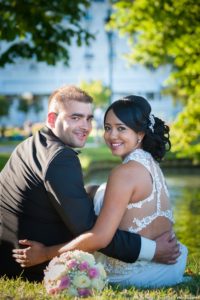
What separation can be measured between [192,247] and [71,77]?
6835 centimetres

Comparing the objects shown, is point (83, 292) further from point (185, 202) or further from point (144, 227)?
point (185, 202)

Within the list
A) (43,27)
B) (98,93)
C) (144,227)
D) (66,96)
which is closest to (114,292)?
(144,227)

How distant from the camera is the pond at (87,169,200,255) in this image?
1348 centimetres

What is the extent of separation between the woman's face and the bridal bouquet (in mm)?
999

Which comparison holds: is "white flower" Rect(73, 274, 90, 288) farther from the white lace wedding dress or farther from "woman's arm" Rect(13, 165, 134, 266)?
the white lace wedding dress

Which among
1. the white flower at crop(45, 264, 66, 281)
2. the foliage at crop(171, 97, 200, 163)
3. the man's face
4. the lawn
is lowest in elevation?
the foliage at crop(171, 97, 200, 163)

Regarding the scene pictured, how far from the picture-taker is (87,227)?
4.93m

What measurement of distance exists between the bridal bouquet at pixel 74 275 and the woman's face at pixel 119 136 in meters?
1.00

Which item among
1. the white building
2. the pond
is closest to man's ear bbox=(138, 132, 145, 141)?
the pond

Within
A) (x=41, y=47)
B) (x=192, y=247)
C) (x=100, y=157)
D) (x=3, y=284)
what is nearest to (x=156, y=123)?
(x=3, y=284)

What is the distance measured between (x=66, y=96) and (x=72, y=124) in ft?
0.70

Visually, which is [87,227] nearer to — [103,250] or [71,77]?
[103,250]

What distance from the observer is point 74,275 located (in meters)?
4.62

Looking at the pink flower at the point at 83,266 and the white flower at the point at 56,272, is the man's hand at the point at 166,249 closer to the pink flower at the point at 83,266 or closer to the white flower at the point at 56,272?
the pink flower at the point at 83,266
